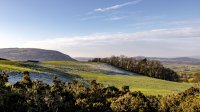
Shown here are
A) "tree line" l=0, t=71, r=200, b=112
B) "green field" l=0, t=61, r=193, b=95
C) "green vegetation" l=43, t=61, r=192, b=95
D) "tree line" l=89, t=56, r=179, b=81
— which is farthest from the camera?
"tree line" l=89, t=56, r=179, b=81

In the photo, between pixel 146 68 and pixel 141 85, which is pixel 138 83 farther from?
pixel 146 68

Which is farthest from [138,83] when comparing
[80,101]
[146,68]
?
[80,101]

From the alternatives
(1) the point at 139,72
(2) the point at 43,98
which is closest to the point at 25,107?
(2) the point at 43,98

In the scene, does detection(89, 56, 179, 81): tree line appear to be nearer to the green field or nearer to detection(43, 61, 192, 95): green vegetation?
detection(43, 61, 192, 95): green vegetation

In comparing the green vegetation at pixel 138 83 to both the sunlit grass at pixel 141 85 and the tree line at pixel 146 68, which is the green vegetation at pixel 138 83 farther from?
the tree line at pixel 146 68

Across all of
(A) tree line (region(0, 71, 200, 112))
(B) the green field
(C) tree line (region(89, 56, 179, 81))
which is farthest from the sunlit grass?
(C) tree line (region(89, 56, 179, 81))

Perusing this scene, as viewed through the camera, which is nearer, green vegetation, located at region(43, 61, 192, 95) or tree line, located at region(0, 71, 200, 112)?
tree line, located at region(0, 71, 200, 112)

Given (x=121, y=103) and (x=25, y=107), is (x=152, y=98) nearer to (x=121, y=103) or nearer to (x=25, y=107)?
(x=121, y=103)

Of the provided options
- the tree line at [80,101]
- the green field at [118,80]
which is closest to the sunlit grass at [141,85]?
the green field at [118,80]
